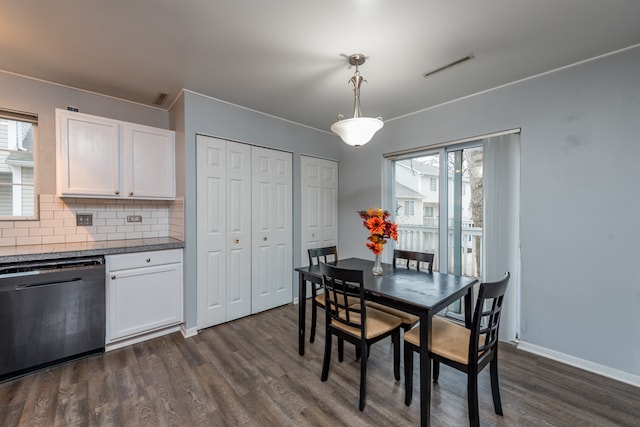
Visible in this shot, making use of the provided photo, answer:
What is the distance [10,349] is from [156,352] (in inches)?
38.4

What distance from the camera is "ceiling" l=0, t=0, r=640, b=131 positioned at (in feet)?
5.44

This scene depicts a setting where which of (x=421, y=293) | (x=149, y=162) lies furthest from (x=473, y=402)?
(x=149, y=162)

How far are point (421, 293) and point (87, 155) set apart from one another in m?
3.20

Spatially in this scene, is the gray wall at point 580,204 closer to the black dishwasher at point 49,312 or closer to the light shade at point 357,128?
the light shade at point 357,128

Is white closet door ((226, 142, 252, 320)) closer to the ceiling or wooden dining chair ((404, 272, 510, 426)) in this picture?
the ceiling

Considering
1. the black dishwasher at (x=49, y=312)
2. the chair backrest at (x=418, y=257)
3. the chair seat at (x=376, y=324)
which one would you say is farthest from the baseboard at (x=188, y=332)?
the chair backrest at (x=418, y=257)

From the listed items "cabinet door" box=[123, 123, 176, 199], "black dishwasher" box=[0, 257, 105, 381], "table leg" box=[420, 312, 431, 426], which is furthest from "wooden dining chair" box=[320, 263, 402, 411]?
"cabinet door" box=[123, 123, 176, 199]

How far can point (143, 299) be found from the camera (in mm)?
2615

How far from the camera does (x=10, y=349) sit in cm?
200

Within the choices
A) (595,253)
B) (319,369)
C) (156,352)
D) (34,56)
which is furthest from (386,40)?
(156,352)

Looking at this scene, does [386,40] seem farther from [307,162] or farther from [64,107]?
[64,107]

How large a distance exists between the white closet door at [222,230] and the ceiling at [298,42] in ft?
2.33

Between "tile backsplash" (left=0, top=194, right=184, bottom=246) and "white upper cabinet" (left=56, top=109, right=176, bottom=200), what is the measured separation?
33 cm

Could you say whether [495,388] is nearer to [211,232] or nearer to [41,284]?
[211,232]
